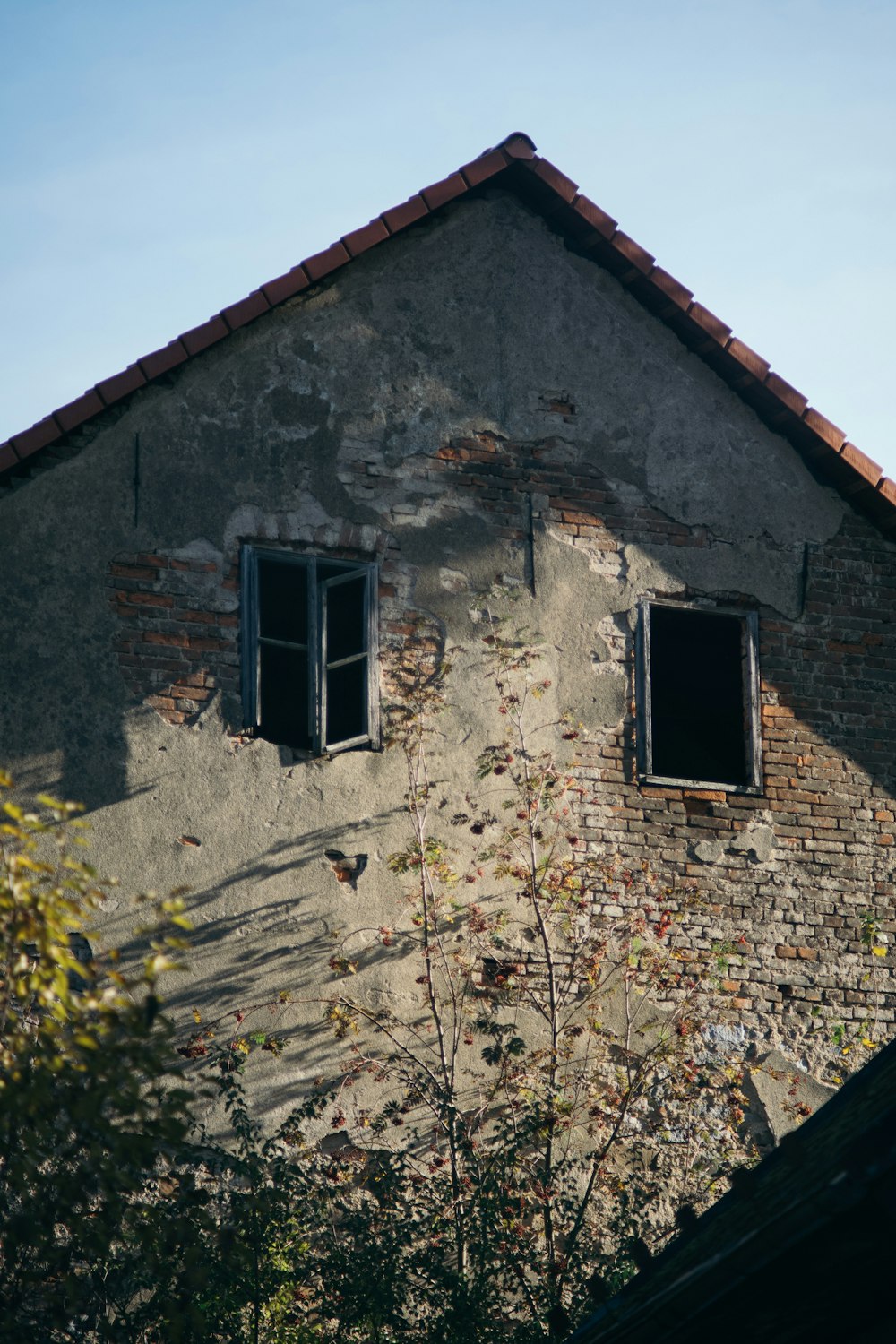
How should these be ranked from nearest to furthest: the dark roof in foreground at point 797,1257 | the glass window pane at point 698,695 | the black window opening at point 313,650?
the dark roof in foreground at point 797,1257 → the black window opening at point 313,650 → the glass window pane at point 698,695

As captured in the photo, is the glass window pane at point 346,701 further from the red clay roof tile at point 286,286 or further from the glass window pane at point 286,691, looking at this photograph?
the red clay roof tile at point 286,286

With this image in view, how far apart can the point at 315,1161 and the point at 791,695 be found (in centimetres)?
409

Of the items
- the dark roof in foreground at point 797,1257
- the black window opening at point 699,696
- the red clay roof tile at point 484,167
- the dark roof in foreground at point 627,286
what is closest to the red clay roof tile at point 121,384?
the dark roof in foreground at point 627,286

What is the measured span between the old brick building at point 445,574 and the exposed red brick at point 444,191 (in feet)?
0.06

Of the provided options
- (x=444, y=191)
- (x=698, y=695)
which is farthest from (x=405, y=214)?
(x=698, y=695)

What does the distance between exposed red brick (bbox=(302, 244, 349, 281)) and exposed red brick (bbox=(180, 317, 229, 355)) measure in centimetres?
65

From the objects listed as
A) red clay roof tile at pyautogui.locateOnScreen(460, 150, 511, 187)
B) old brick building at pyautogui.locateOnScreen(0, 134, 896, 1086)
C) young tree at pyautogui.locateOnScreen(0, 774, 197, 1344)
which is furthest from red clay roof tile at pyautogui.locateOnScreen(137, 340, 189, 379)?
young tree at pyautogui.locateOnScreen(0, 774, 197, 1344)

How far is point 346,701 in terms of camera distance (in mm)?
9289

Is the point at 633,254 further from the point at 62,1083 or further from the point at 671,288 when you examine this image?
the point at 62,1083

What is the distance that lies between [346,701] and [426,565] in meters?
0.94

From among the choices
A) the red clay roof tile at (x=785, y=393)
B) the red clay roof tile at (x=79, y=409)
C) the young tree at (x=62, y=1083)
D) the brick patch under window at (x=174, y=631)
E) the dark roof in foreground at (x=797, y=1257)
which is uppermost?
the red clay roof tile at (x=79, y=409)

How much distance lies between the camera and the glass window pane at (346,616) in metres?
9.29

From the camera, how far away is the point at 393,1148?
27.2ft

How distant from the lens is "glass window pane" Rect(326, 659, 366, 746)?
9148 millimetres
